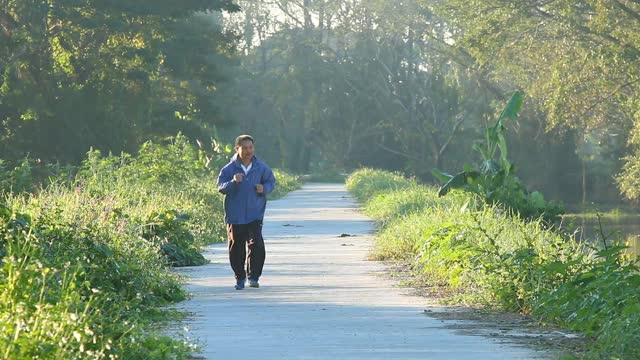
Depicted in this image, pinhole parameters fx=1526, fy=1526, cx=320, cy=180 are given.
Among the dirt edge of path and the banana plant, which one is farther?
the banana plant

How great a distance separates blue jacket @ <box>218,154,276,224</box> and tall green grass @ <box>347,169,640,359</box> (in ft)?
7.37

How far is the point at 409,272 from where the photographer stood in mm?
19906

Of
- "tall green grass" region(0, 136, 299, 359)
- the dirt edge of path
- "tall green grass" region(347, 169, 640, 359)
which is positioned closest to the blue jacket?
"tall green grass" region(0, 136, 299, 359)

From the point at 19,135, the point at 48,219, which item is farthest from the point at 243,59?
the point at 48,219

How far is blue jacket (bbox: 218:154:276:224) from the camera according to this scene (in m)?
18.1

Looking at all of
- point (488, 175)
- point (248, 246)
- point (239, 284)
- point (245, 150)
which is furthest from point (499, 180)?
point (239, 284)

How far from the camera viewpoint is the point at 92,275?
1468 centimetres

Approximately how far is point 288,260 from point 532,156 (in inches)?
2424

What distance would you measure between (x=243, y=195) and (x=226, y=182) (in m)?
0.26

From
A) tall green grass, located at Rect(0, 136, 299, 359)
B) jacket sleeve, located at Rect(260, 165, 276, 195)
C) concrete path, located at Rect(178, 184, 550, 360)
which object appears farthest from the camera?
jacket sleeve, located at Rect(260, 165, 276, 195)

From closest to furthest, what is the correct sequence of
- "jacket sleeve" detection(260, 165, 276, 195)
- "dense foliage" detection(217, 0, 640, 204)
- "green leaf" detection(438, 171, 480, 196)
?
"jacket sleeve" detection(260, 165, 276, 195), "green leaf" detection(438, 171, 480, 196), "dense foliage" detection(217, 0, 640, 204)

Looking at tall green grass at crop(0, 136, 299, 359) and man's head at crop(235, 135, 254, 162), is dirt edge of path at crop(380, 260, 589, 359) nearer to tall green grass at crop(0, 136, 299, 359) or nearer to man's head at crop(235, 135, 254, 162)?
tall green grass at crop(0, 136, 299, 359)

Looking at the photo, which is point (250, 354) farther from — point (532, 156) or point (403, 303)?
point (532, 156)

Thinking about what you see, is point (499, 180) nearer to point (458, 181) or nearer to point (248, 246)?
point (458, 181)
